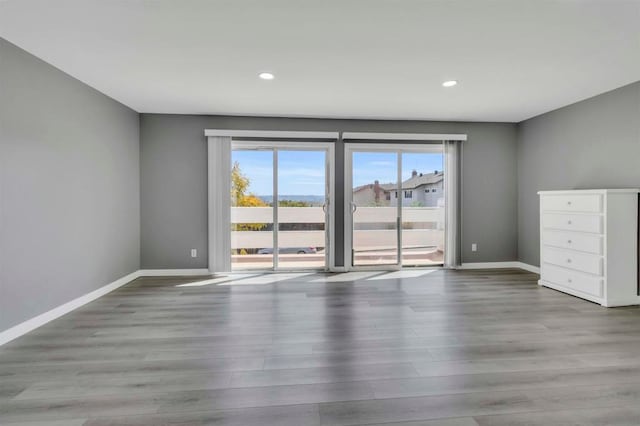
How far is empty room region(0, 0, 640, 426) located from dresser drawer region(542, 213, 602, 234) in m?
0.02

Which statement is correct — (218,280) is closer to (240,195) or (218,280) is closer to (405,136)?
(240,195)

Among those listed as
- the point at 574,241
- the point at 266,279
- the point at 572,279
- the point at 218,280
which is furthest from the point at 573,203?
the point at 218,280

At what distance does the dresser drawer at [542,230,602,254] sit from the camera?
128 inches

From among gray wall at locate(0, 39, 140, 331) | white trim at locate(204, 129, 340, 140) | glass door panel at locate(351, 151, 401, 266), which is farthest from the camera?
glass door panel at locate(351, 151, 401, 266)

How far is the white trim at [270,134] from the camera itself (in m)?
4.44

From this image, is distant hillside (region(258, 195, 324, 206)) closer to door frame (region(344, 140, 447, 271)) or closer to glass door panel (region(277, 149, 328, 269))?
glass door panel (region(277, 149, 328, 269))

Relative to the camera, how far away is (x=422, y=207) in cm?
497

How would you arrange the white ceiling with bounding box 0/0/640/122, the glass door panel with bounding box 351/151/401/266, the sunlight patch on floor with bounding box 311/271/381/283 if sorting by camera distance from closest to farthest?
1. the white ceiling with bounding box 0/0/640/122
2. the sunlight patch on floor with bounding box 311/271/381/283
3. the glass door panel with bounding box 351/151/401/266

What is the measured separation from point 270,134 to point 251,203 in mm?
1075

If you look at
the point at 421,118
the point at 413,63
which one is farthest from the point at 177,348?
the point at 421,118

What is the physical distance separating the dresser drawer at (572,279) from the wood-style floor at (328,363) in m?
0.17

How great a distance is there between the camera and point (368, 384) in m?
1.81

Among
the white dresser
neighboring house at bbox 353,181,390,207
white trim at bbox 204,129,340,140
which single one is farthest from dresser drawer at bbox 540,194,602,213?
white trim at bbox 204,129,340,140

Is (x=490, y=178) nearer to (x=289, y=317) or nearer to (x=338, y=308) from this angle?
(x=338, y=308)
